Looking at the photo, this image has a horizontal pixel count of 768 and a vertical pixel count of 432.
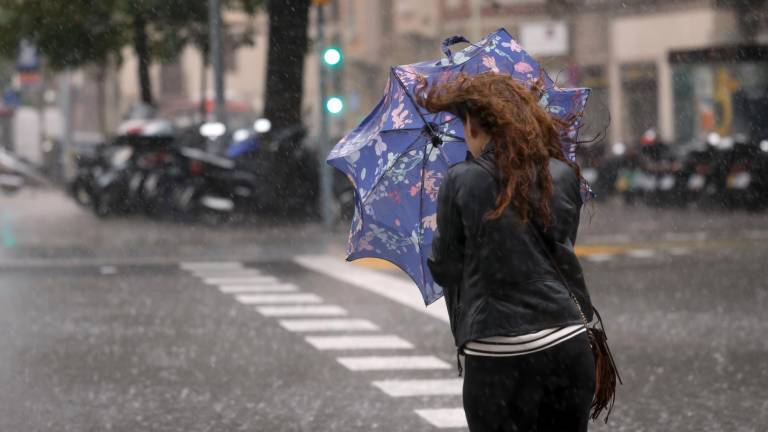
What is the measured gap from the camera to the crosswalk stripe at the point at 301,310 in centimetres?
1254

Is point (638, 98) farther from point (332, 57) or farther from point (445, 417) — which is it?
point (445, 417)

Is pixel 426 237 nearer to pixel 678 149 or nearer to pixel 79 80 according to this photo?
pixel 678 149

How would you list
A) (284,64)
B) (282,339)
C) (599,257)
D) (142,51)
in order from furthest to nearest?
(142,51)
(284,64)
(599,257)
(282,339)

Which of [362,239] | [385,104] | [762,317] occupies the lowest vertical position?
[762,317]

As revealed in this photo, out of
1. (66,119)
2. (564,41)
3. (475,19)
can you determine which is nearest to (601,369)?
(564,41)

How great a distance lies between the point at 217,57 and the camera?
24.6 meters

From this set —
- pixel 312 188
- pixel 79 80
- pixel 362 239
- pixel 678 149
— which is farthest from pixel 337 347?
pixel 79 80

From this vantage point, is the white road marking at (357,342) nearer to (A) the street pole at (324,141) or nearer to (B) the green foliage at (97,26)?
Answer: (A) the street pole at (324,141)

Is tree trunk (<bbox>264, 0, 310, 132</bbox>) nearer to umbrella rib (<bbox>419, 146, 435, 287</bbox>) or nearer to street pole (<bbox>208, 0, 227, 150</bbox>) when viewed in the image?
street pole (<bbox>208, 0, 227, 150</bbox>)

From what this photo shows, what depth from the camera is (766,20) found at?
121 ft

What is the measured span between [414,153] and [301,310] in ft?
24.0

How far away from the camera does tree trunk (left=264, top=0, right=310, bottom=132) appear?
941 inches

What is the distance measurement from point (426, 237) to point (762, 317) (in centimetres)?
715

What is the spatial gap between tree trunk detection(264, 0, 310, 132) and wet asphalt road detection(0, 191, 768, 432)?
176 inches
